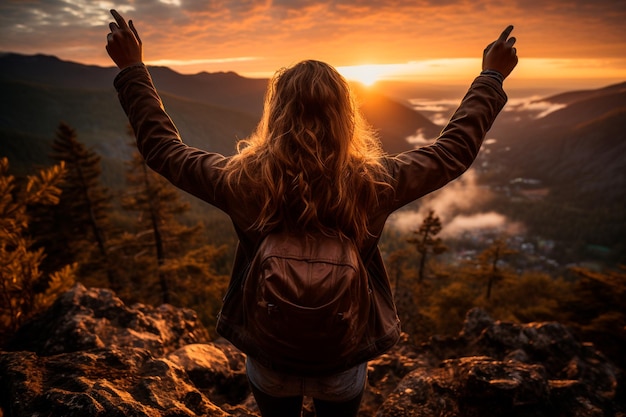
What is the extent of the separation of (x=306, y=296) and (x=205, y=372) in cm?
402

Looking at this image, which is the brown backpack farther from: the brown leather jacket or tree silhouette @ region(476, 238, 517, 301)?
tree silhouette @ region(476, 238, 517, 301)

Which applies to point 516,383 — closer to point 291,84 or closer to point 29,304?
point 291,84

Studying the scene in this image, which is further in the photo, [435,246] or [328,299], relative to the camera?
[435,246]

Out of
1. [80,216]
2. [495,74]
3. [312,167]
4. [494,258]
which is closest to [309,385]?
[312,167]

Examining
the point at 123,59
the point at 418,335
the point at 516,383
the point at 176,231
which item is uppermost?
the point at 123,59

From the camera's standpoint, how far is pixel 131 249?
14922mm

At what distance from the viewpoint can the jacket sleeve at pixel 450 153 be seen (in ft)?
5.40

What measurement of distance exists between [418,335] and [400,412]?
665 inches

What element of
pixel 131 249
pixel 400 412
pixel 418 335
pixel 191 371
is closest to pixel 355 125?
pixel 400 412

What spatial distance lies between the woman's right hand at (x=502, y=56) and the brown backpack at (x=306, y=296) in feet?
4.48

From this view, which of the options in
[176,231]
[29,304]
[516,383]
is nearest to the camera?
[516,383]

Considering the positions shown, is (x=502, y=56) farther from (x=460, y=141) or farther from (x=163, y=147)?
(x=163, y=147)

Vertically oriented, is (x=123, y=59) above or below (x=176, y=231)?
above

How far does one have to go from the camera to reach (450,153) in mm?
1698
